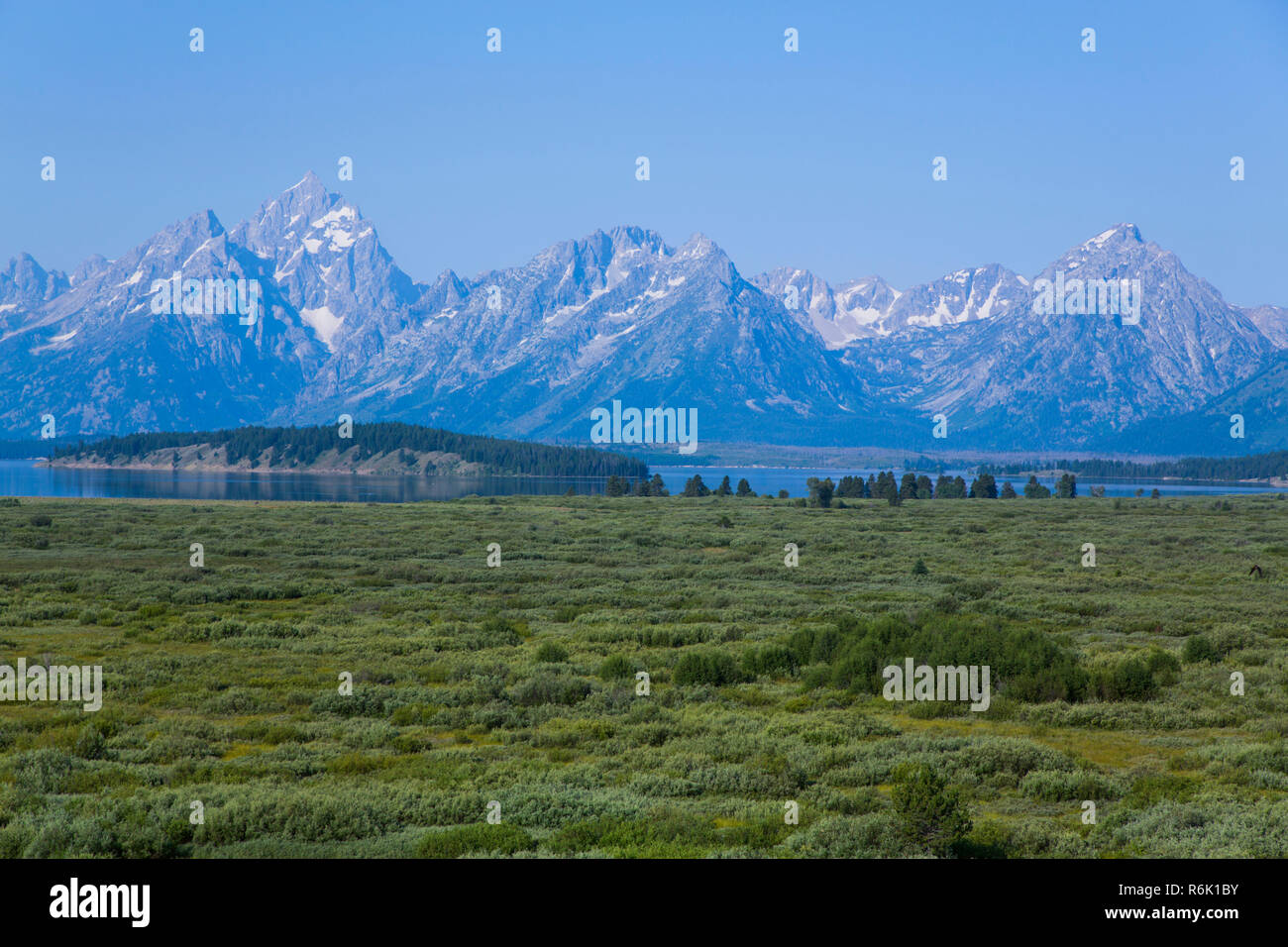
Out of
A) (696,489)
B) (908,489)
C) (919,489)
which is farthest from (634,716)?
(919,489)

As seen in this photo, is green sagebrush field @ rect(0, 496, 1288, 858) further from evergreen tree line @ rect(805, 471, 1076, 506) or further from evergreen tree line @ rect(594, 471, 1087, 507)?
evergreen tree line @ rect(805, 471, 1076, 506)

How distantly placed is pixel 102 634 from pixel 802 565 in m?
33.4

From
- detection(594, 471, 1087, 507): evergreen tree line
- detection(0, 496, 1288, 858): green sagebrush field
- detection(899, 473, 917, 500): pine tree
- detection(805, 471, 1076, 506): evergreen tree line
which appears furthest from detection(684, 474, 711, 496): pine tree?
detection(0, 496, 1288, 858): green sagebrush field

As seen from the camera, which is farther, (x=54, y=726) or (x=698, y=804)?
(x=54, y=726)

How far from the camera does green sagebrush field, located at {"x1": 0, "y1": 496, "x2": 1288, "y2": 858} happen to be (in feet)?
43.4

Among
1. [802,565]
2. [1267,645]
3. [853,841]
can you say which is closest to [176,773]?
[853,841]

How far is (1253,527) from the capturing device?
83.6m

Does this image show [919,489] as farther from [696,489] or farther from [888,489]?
[696,489]

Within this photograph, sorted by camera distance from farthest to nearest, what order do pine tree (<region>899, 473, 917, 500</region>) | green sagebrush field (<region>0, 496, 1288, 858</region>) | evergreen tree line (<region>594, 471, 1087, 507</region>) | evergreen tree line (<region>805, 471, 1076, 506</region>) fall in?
pine tree (<region>899, 473, 917, 500</region>) < evergreen tree line (<region>805, 471, 1076, 506</region>) < evergreen tree line (<region>594, 471, 1087, 507</region>) < green sagebrush field (<region>0, 496, 1288, 858</region>)

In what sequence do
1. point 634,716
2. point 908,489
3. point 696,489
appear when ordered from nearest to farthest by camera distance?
1. point 634,716
2. point 696,489
3. point 908,489

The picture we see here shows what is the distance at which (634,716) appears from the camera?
20.2 m
